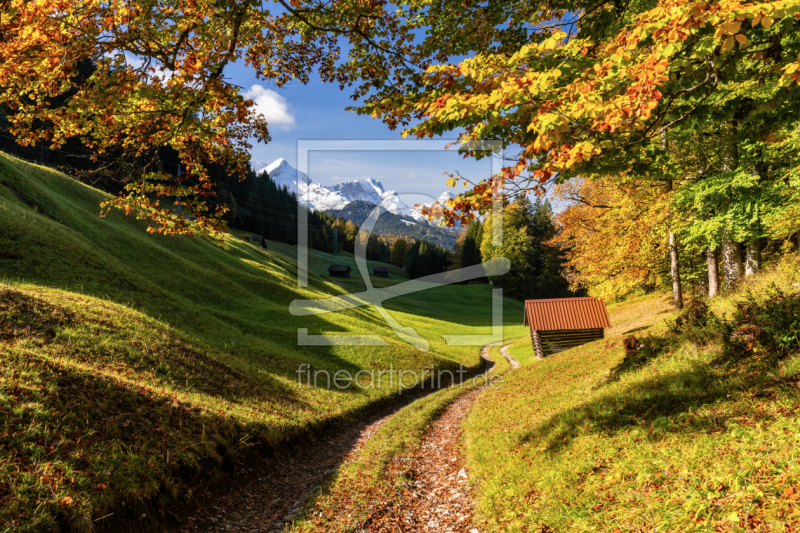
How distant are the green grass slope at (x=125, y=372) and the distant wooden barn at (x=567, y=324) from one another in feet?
18.4

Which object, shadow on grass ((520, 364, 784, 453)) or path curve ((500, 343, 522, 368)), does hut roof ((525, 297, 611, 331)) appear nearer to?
path curve ((500, 343, 522, 368))

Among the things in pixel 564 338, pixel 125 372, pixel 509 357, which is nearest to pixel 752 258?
pixel 564 338

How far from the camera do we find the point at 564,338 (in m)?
28.5

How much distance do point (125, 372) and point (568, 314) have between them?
88.1 ft

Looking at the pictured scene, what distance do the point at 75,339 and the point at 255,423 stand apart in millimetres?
5589

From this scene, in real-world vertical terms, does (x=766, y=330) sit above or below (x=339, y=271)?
below

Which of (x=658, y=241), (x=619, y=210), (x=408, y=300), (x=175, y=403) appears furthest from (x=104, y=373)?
(x=408, y=300)

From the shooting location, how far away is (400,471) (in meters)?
9.52

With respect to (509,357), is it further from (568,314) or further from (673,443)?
(673,443)

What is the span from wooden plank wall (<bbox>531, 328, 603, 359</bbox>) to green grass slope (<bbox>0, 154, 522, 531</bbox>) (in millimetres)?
5449

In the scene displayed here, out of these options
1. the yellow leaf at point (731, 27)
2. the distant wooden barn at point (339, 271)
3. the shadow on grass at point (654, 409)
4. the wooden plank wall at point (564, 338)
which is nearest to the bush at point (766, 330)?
the shadow on grass at point (654, 409)

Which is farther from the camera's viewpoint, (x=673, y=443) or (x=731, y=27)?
(x=673, y=443)

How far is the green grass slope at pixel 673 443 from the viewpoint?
4.98 meters

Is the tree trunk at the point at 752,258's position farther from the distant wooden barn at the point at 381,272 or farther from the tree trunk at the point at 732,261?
the distant wooden barn at the point at 381,272
